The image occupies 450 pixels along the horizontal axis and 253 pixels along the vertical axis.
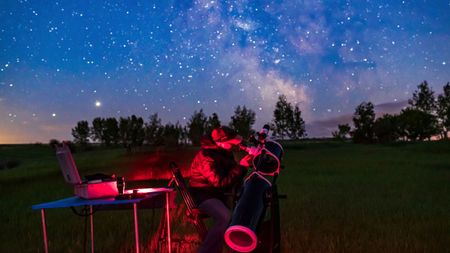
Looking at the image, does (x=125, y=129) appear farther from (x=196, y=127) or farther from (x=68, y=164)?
(x=68, y=164)

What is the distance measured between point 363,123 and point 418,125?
1242 cm

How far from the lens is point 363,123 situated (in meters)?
83.2

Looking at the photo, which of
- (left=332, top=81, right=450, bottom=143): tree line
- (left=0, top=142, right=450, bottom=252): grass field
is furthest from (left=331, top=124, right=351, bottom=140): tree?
(left=0, top=142, right=450, bottom=252): grass field

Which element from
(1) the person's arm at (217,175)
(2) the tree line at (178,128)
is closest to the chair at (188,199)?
(1) the person's arm at (217,175)

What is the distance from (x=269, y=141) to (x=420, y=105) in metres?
92.5

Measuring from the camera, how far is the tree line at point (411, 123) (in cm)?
7912

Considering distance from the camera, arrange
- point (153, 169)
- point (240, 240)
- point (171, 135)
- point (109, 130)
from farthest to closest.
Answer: point (109, 130)
point (171, 135)
point (153, 169)
point (240, 240)

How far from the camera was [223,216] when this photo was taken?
5672 millimetres

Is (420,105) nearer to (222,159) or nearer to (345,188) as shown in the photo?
(345,188)

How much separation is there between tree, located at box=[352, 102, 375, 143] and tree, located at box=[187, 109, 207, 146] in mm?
30813

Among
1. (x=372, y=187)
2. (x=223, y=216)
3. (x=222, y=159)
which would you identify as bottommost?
(x=372, y=187)

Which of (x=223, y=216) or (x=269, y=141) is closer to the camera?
(x=269, y=141)

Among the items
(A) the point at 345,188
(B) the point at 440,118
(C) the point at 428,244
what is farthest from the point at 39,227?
(B) the point at 440,118

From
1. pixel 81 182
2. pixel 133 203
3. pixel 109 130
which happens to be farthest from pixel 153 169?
pixel 109 130
